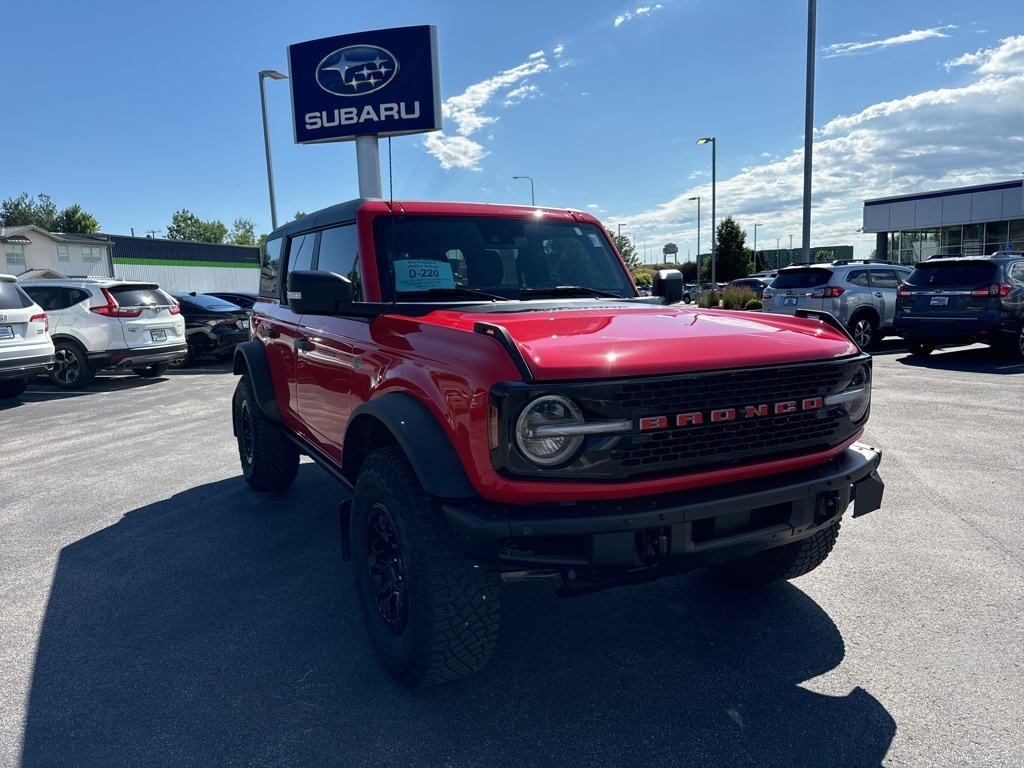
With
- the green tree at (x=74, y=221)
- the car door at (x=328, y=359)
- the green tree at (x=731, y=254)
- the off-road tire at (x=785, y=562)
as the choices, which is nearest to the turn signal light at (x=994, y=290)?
the off-road tire at (x=785, y=562)

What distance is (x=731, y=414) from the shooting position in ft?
8.28

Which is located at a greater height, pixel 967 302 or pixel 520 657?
pixel 967 302

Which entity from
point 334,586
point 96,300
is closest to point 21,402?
point 96,300

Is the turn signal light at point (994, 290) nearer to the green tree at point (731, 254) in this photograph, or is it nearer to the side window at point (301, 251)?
the side window at point (301, 251)

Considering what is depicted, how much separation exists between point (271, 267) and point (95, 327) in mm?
7899

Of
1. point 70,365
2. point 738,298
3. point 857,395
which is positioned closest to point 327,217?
point 857,395

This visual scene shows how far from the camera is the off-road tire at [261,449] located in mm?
5129

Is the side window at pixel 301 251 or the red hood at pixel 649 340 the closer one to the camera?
the red hood at pixel 649 340

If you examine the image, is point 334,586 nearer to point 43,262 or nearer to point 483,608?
point 483,608

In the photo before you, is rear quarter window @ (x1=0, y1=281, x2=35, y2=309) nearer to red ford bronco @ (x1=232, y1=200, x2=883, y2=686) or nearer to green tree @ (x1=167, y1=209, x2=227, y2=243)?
red ford bronco @ (x1=232, y1=200, x2=883, y2=686)

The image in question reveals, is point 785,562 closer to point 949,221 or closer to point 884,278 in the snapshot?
point 884,278

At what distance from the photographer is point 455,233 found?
Result: 12.3 feet

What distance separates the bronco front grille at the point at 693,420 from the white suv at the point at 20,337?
396 inches

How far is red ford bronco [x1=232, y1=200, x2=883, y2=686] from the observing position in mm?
2318
